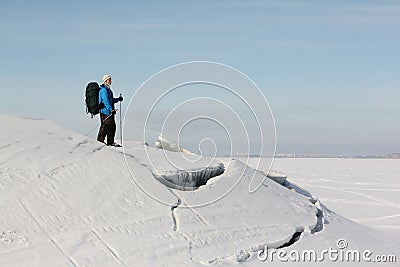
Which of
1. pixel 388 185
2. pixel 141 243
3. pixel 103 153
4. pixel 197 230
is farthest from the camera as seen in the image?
pixel 388 185

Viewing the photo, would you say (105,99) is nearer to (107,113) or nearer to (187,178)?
(107,113)

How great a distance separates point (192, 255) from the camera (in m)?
4.88

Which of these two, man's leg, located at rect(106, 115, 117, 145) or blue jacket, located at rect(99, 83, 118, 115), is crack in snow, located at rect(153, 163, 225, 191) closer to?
man's leg, located at rect(106, 115, 117, 145)

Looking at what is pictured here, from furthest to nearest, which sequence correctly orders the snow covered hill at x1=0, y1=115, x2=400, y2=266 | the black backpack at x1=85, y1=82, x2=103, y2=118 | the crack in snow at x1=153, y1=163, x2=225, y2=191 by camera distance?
the black backpack at x1=85, y1=82, x2=103, y2=118
the crack in snow at x1=153, y1=163, x2=225, y2=191
the snow covered hill at x1=0, y1=115, x2=400, y2=266

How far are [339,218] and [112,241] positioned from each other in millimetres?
4886

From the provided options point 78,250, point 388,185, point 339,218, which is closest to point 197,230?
point 78,250

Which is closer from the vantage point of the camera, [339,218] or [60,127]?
[60,127]

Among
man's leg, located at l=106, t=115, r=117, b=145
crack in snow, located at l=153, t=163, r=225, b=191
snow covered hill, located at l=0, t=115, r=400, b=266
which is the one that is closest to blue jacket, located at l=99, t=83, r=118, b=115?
man's leg, located at l=106, t=115, r=117, b=145

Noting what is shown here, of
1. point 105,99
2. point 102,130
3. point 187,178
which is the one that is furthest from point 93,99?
point 187,178

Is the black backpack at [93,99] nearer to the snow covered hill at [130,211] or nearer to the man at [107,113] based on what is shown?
the man at [107,113]

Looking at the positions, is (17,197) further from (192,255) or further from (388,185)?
(388,185)

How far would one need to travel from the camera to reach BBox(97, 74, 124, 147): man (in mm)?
7512

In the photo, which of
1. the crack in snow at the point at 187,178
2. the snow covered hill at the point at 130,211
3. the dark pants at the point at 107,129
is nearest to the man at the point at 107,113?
the dark pants at the point at 107,129

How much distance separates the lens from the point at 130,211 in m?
5.22
